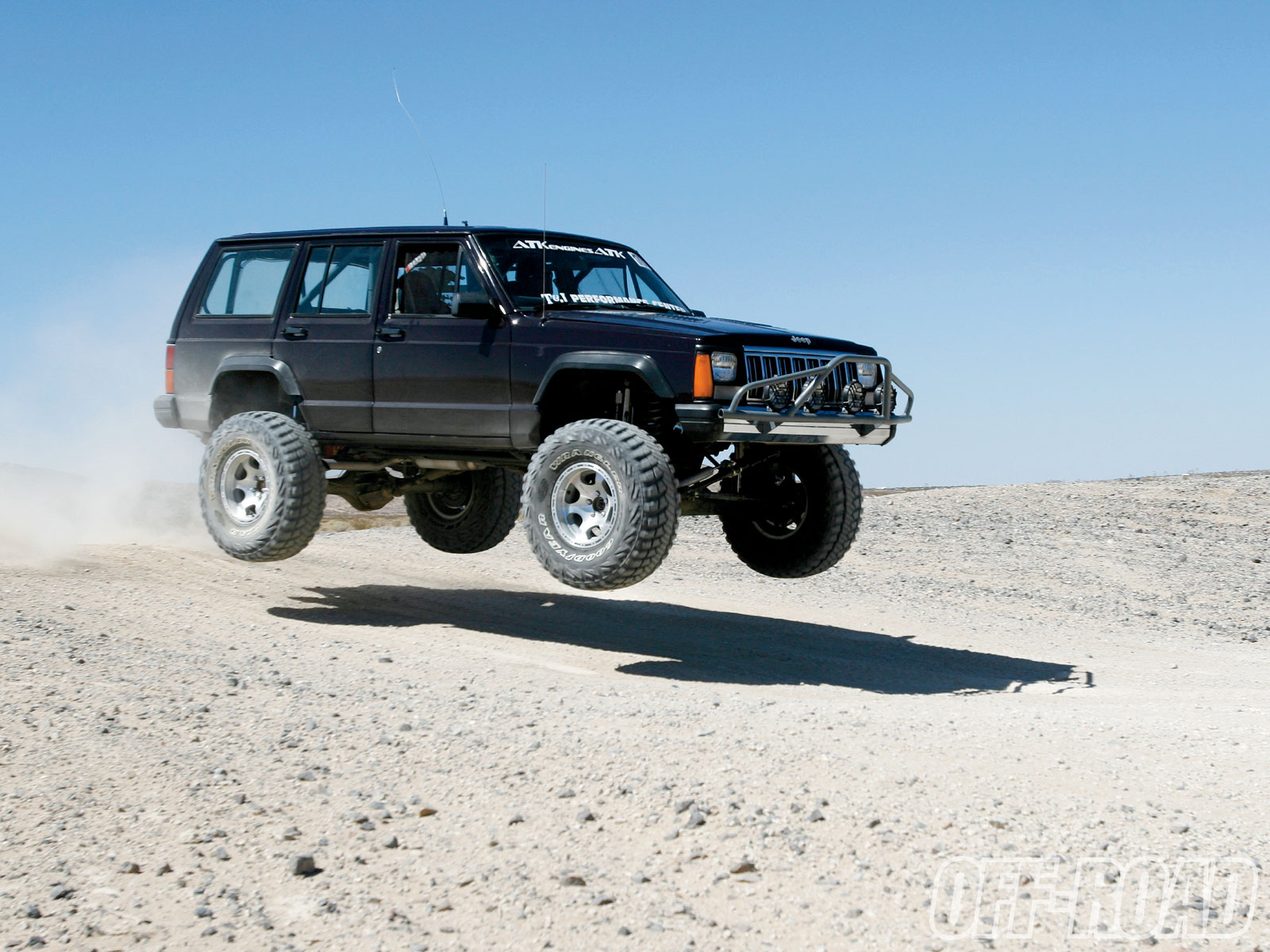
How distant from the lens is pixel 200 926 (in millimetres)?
4457

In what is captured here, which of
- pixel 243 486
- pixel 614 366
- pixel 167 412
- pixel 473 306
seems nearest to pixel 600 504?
pixel 614 366

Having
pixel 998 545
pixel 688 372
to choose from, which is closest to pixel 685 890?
pixel 688 372

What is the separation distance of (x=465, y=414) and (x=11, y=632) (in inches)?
132

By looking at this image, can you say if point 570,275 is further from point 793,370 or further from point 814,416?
point 814,416

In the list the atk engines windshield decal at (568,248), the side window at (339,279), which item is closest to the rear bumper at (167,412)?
the side window at (339,279)

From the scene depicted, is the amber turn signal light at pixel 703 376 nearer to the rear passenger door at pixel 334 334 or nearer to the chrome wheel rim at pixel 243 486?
the rear passenger door at pixel 334 334

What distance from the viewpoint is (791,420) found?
25.9ft

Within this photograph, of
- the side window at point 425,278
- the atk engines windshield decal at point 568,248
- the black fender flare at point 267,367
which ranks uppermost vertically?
the atk engines windshield decal at point 568,248

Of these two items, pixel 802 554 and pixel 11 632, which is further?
pixel 802 554

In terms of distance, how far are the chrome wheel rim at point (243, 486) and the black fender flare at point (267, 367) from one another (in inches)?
22.5

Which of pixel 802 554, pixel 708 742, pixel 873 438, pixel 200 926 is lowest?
pixel 200 926

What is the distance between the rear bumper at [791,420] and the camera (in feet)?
25.2

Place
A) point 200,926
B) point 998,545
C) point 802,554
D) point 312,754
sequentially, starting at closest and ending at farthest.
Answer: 1. point 200,926
2. point 312,754
3. point 802,554
4. point 998,545

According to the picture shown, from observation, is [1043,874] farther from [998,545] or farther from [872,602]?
[998,545]
